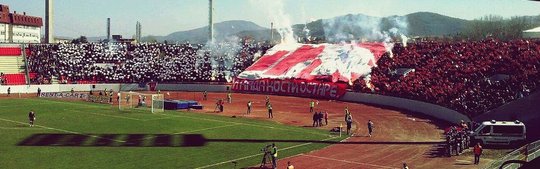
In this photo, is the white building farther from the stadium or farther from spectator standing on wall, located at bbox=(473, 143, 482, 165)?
spectator standing on wall, located at bbox=(473, 143, 482, 165)

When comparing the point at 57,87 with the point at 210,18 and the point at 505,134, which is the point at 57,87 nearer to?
the point at 210,18

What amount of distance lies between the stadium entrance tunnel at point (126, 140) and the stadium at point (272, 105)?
0.12 metres

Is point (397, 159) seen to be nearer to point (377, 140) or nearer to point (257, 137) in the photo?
point (377, 140)

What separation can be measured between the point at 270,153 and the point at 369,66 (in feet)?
151

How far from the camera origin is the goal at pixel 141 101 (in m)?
52.6

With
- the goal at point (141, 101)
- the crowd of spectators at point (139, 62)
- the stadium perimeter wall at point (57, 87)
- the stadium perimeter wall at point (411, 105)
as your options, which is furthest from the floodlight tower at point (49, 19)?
the stadium perimeter wall at point (411, 105)

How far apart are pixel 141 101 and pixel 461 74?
3390cm

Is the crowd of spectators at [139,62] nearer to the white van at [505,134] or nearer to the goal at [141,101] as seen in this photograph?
the goal at [141,101]

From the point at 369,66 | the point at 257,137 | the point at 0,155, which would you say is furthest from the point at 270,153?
the point at 369,66

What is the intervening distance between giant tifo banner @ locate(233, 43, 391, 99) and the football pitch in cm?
2234

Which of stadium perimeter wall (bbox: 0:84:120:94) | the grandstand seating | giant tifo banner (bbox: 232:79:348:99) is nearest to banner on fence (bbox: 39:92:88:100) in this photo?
stadium perimeter wall (bbox: 0:84:120:94)

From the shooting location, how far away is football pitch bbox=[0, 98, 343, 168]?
2905 centimetres

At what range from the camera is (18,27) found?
174m

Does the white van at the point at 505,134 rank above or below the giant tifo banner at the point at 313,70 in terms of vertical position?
below
